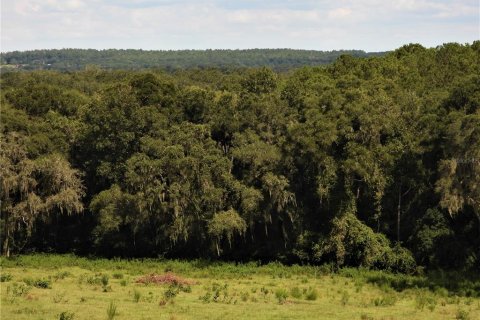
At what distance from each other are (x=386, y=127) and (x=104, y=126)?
58.6 ft

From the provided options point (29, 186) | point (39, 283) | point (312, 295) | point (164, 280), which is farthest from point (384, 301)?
point (29, 186)

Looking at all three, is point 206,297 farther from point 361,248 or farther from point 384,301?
point 361,248

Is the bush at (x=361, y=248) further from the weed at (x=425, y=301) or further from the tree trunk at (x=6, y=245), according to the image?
the tree trunk at (x=6, y=245)

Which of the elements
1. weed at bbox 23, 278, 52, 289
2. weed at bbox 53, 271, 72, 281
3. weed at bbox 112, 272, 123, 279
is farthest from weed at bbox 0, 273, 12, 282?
weed at bbox 112, 272, 123, 279

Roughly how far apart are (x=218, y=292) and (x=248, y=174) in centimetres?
1174

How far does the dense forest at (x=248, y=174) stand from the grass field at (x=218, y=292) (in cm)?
226

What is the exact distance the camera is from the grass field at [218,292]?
74.0 feet

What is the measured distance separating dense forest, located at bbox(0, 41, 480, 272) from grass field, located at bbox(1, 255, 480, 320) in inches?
88.8

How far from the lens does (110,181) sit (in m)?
39.6

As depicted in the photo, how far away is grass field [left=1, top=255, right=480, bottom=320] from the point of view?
22.6 metres

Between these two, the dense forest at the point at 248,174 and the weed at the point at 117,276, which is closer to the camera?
the weed at the point at 117,276

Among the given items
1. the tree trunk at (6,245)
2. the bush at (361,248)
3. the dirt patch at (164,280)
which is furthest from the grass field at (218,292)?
the tree trunk at (6,245)

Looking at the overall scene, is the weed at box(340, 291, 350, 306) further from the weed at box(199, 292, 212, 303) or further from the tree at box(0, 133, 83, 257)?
the tree at box(0, 133, 83, 257)

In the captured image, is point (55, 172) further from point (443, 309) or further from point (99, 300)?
point (443, 309)
